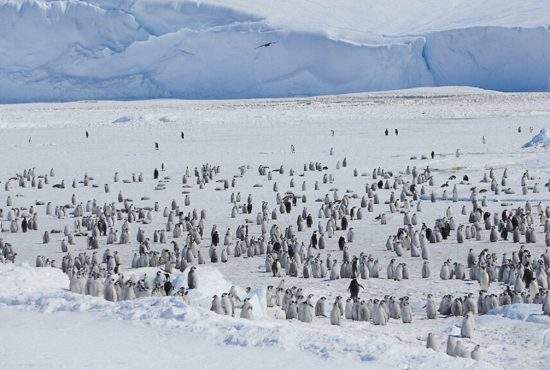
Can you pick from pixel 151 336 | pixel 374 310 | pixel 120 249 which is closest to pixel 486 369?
pixel 374 310

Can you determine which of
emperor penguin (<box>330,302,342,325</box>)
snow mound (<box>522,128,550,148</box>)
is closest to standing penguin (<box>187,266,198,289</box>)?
emperor penguin (<box>330,302,342,325</box>)

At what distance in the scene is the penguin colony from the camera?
1118cm

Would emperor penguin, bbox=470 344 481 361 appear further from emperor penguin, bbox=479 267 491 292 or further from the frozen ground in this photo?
emperor penguin, bbox=479 267 491 292

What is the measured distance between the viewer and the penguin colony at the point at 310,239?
36.7ft

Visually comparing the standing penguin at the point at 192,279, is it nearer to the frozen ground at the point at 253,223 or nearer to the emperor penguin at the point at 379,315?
the frozen ground at the point at 253,223

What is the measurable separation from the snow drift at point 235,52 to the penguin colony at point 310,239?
4010 cm

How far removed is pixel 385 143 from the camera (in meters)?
32.6

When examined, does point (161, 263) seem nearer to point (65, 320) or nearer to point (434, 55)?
point (65, 320)

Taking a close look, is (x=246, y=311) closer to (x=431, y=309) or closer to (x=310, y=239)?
(x=431, y=309)

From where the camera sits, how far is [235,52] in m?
66.0

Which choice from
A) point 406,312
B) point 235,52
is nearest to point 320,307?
point 406,312

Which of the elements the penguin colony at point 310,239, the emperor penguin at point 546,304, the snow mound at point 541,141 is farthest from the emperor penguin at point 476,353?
the snow mound at point 541,141

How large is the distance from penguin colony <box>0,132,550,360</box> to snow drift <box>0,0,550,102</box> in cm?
4010

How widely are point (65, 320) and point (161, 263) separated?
493 centimetres
